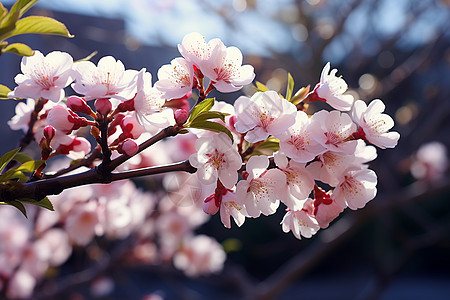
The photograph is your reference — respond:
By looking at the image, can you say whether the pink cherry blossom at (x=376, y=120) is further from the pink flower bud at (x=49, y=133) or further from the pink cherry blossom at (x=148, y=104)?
the pink flower bud at (x=49, y=133)

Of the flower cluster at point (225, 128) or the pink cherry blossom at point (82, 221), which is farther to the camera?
the pink cherry blossom at point (82, 221)

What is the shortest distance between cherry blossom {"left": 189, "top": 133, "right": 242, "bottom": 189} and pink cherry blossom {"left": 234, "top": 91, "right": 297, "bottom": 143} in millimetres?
26

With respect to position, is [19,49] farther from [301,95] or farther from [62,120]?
[301,95]

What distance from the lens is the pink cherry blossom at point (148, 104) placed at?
0.51 m

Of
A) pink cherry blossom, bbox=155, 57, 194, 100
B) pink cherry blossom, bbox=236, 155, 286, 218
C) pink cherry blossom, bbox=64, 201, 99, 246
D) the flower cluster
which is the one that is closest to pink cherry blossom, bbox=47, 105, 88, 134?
the flower cluster

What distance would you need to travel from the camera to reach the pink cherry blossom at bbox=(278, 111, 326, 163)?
0.49m

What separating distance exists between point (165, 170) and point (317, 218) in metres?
0.21

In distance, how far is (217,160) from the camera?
504 mm

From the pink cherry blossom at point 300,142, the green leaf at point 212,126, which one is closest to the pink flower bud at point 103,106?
the green leaf at point 212,126

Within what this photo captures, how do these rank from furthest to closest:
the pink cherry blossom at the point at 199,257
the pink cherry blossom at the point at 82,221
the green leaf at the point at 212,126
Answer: the pink cherry blossom at the point at 199,257
the pink cherry blossom at the point at 82,221
the green leaf at the point at 212,126

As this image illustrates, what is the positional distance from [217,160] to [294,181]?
0.10 m

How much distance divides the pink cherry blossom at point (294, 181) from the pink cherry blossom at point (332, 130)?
0.04 metres

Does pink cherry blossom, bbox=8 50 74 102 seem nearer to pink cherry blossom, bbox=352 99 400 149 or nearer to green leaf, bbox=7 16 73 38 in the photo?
green leaf, bbox=7 16 73 38

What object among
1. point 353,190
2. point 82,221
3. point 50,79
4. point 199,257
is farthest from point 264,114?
point 199,257
